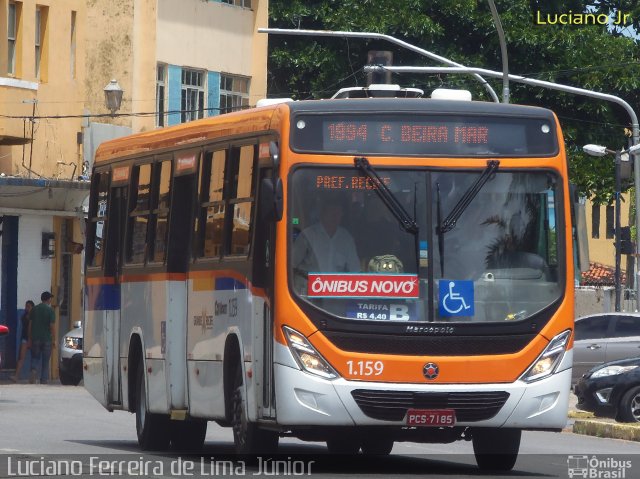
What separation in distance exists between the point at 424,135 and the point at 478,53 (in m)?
38.1

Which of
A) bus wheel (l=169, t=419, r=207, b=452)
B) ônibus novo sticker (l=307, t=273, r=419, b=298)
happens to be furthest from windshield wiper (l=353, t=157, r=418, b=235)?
bus wheel (l=169, t=419, r=207, b=452)

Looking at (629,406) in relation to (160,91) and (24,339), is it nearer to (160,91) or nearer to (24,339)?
(24,339)

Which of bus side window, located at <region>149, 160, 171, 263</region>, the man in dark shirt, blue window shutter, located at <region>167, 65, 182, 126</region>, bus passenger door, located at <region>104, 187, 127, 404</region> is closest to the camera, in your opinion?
bus side window, located at <region>149, 160, 171, 263</region>

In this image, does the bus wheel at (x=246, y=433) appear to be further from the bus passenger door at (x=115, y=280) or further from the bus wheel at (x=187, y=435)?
the bus passenger door at (x=115, y=280)

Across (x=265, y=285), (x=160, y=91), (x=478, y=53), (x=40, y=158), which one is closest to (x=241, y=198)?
(x=265, y=285)

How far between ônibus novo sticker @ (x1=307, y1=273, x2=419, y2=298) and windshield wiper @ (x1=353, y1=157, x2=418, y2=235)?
406 mm

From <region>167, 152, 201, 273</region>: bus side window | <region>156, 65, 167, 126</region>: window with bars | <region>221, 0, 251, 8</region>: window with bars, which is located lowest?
<region>167, 152, 201, 273</region>: bus side window

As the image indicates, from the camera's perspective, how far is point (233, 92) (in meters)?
46.4

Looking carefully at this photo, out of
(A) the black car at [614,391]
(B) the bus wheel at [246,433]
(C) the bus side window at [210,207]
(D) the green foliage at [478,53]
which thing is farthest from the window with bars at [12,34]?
(B) the bus wheel at [246,433]

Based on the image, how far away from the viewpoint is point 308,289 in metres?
14.7

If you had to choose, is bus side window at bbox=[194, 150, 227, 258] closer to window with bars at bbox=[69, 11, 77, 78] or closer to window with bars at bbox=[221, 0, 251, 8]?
window with bars at bbox=[69, 11, 77, 78]

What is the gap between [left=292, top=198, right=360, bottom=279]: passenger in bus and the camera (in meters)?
14.8

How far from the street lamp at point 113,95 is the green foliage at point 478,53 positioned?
12.6m

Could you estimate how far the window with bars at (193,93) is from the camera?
44.8 m
